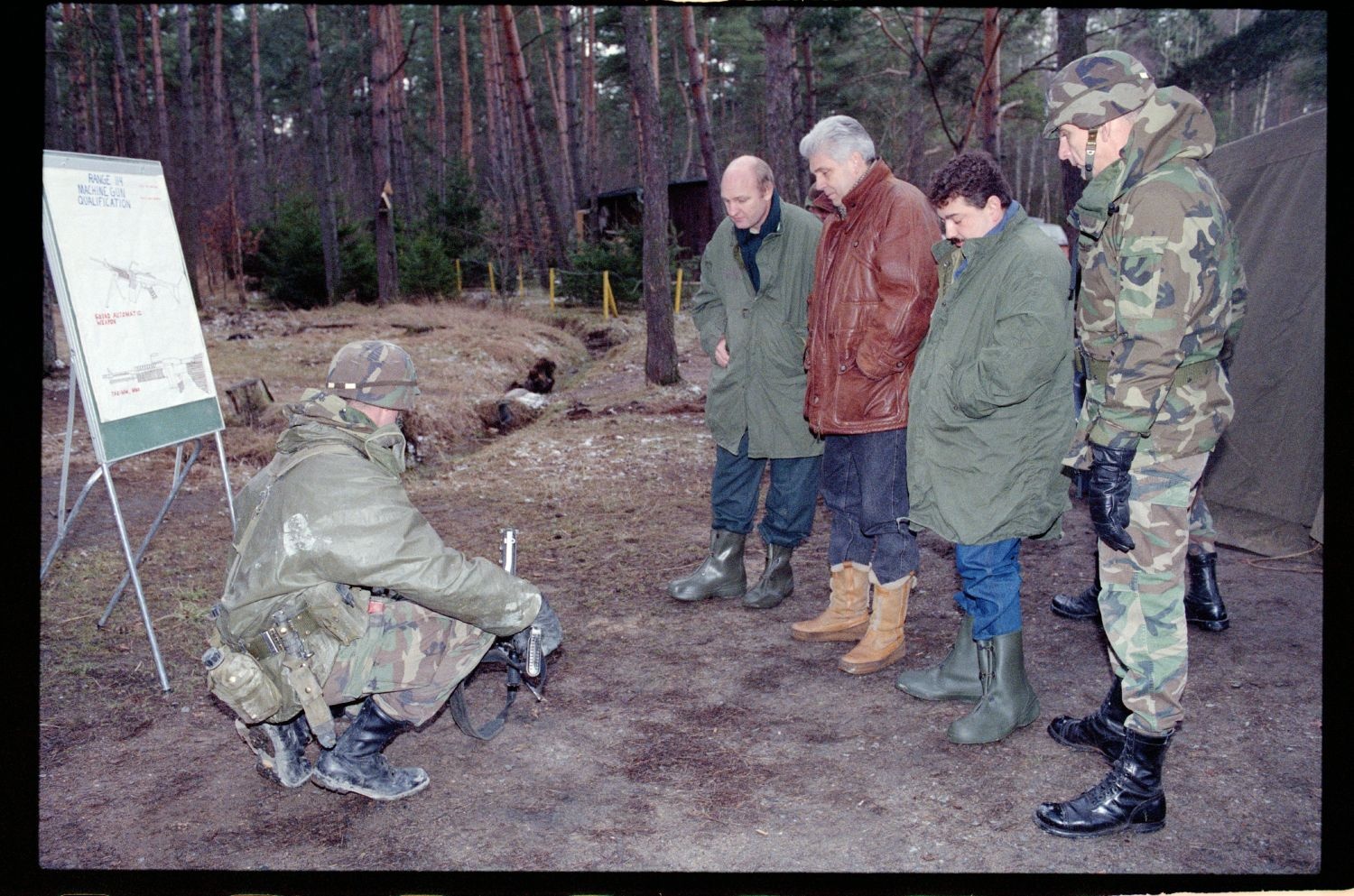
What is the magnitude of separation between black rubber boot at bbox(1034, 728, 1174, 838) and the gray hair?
2.32 meters

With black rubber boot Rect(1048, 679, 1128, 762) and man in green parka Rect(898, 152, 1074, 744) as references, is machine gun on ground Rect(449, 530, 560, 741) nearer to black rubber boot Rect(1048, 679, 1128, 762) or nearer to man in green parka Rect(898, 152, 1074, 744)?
man in green parka Rect(898, 152, 1074, 744)

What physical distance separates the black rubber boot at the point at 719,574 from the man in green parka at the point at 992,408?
1.50 meters

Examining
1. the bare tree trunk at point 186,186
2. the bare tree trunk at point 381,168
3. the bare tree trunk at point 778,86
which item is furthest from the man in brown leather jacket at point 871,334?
the bare tree trunk at point 186,186

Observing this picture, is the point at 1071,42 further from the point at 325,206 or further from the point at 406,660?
the point at 325,206

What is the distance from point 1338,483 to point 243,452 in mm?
7686

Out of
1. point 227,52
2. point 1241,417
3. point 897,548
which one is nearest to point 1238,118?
point 227,52

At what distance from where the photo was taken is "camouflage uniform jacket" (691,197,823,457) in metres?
4.50

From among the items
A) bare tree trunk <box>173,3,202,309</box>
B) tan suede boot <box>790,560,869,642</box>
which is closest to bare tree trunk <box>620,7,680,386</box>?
tan suede boot <box>790,560,869,642</box>

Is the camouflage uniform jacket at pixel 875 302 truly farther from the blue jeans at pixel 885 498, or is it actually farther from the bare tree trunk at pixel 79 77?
the bare tree trunk at pixel 79 77

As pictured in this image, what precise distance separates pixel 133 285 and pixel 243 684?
2460 millimetres

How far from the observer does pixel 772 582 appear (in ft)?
16.0

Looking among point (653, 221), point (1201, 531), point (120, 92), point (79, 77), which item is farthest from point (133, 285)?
point (120, 92)

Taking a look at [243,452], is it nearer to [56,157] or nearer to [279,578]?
[56,157]

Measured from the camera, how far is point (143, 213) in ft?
15.1
